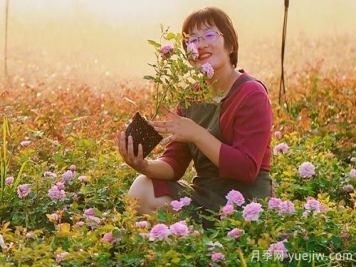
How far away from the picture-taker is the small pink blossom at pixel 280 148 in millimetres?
4855

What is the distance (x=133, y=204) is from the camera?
133 inches

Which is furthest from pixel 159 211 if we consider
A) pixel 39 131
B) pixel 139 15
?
pixel 139 15

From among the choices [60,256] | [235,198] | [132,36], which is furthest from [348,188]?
[132,36]

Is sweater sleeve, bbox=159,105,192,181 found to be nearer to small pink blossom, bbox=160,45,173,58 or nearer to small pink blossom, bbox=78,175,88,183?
small pink blossom, bbox=78,175,88,183

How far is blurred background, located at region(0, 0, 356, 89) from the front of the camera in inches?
365

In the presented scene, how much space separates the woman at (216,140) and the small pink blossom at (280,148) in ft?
2.97

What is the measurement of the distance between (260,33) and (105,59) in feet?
7.92

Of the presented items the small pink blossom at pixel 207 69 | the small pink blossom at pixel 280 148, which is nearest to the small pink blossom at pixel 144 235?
the small pink blossom at pixel 207 69

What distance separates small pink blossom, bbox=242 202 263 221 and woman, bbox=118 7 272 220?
0.34 meters

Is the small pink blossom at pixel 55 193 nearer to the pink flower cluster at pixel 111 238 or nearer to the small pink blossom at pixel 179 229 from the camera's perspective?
the pink flower cluster at pixel 111 238

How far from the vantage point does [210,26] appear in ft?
12.9

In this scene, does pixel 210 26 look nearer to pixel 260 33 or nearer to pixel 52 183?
pixel 52 183

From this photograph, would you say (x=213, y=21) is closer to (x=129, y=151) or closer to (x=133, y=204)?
(x=129, y=151)

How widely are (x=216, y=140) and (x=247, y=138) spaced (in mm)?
133
